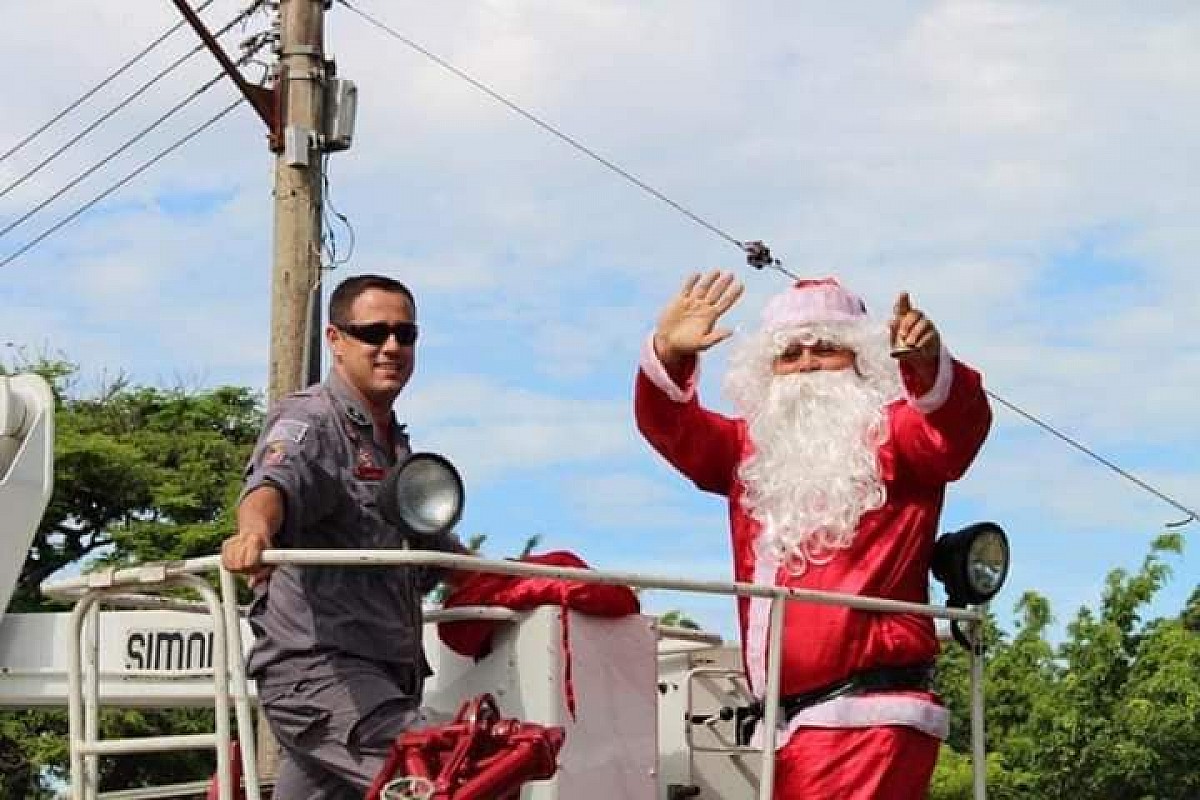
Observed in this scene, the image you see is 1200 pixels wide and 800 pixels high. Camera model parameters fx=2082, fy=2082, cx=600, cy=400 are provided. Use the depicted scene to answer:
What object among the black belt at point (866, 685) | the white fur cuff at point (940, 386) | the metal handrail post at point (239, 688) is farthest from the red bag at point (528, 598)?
the white fur cuff at point (940, 386)

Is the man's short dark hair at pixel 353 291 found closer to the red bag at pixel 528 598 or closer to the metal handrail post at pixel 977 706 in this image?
the red bag at pixel 528 598

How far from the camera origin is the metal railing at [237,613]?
4484mm

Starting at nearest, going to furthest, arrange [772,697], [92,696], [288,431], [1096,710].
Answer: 1. [288,431]
2. [772,697]
3. [92,696]
4. [1096,710]

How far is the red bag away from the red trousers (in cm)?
55

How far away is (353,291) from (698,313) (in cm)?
91

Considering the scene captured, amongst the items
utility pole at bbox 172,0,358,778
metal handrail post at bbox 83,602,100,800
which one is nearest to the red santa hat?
metal handrail post at bbox 83,602,100,800

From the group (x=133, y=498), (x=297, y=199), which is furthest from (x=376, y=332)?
(x=133, y=498)

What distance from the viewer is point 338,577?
4766mm

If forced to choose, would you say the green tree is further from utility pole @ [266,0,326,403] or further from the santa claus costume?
the santa claus costume

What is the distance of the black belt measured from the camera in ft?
16.9

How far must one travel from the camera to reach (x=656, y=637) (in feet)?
17.1

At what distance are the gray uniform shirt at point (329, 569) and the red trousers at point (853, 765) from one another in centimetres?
95

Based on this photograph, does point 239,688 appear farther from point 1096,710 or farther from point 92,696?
point 1096,710

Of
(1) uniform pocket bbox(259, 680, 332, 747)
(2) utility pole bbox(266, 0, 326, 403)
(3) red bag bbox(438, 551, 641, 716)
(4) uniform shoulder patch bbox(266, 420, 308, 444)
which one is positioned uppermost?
(2) utility pole bbox(266, 0, 326, 403)
